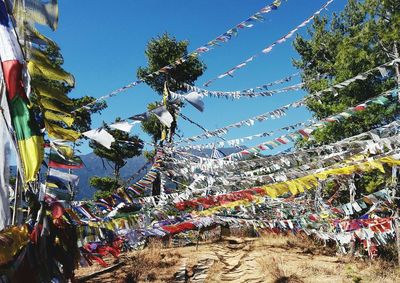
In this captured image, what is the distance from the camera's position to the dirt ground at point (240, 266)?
35.2 feet

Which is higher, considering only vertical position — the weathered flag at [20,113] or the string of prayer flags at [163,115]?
the string of prayer flags at [163,115]

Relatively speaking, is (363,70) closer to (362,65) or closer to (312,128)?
(362,65)

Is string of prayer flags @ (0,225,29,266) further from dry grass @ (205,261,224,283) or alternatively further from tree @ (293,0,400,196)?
tree @ (293,0,400,196)

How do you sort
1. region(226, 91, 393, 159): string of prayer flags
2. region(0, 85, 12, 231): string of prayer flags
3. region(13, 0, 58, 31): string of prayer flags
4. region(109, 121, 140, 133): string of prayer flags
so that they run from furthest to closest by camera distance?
1. region(226, 91, 393, 159): string of prayer flags
2. region(109, 121, 140, 133): string of prayer flags
3. region(13, 0, 58, 31): string of prayer flags
4. region(0, 85, 12, 231): string of prayer flags

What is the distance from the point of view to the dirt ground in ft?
35.2

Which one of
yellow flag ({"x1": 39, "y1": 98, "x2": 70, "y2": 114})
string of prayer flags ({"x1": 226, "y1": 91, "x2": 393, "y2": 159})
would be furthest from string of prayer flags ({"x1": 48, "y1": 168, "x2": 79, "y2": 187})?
string of prayer flags ({"x1": 226, "y1": 91, "x2": 393, "y2": 159})

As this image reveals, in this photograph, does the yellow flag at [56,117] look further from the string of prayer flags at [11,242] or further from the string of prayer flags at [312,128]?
the string of prayer flags at [312,128]

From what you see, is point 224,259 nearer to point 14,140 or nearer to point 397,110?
point 397,110

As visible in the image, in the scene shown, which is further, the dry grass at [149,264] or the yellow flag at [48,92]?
the dry grass at [149,264]

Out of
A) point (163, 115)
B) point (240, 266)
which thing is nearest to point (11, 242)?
point (163, 115)

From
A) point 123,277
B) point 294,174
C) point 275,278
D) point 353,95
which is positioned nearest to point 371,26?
point 353,95

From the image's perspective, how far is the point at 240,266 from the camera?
1262 centimetres

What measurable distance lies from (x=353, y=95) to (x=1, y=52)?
18.1 m

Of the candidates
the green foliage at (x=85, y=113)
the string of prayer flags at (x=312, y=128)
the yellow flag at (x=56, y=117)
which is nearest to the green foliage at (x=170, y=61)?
the green foliage at (x=85, y=113)
